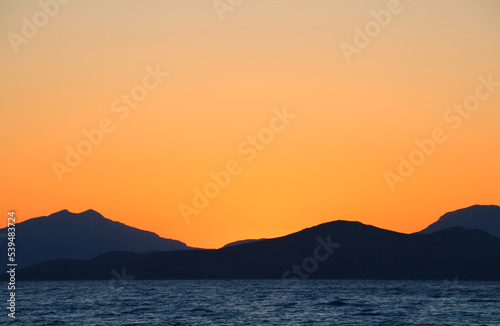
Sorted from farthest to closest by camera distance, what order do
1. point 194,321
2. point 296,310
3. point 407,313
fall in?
point 296,310, point 407,313, point 194,321

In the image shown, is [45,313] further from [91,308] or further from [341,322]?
[341,322]

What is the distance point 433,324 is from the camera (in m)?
89.6

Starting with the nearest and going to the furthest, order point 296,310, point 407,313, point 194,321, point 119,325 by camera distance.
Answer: point 119,325, point 194,321, point 407,313, point 296,310

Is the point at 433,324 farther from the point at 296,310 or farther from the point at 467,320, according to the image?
the point at 296,310

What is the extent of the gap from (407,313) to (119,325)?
45.2 m

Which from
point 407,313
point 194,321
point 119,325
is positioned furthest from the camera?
point 407,313

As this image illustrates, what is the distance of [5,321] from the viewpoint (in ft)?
304

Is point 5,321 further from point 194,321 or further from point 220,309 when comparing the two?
point 220,309

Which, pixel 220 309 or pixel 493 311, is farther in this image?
pixel 220 309

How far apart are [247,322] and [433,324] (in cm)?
2459

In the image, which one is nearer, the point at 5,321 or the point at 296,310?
the point at 5,321

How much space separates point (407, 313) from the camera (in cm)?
10606

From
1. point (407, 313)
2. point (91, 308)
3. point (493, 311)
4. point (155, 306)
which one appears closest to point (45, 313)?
point (91, 308)

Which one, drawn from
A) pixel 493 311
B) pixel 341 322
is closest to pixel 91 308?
pixel 341 322
